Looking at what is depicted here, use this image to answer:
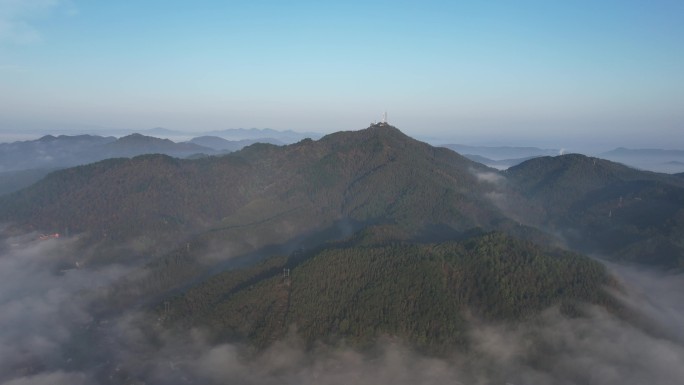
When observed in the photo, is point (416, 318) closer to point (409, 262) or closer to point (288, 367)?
point (409, 262)

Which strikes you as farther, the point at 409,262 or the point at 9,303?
the point at 9,303

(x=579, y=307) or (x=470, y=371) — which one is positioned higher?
(x=579, y=307)

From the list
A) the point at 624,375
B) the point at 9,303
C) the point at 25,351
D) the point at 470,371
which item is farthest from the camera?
the point at 9,303

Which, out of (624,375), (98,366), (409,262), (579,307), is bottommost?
(98,366)

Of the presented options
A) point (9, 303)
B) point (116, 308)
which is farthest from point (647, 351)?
point (9, 303)

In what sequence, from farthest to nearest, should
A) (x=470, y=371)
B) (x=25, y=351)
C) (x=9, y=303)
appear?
(x=9, y=303)
(x=25, y=351)
(x=470, y=371)

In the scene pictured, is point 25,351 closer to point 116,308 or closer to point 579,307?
point 116,308

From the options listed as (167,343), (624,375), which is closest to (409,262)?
(624,375)
